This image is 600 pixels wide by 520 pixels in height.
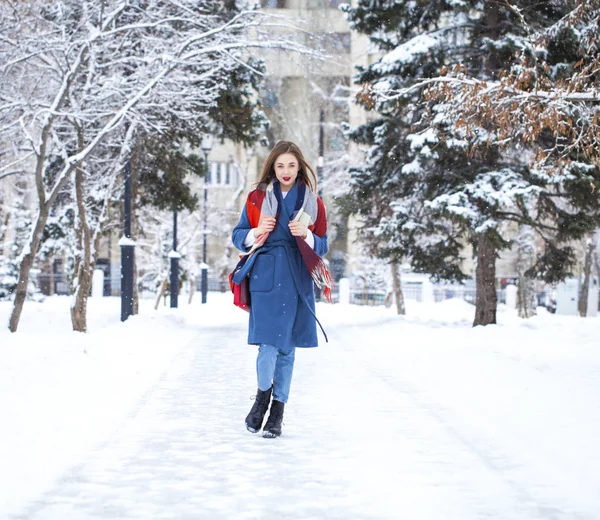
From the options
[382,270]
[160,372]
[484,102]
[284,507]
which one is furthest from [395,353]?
[382,270]

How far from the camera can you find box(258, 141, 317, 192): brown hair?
617 cm

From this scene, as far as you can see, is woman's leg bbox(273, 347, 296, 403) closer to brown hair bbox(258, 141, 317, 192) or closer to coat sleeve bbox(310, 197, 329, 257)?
coat sleeve bbox(310, 197, 329, 257)

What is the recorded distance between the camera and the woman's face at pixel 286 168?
6117 mm

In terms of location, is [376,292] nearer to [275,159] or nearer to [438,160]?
[438,160]

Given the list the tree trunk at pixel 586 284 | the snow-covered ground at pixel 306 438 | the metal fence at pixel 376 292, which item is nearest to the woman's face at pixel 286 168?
the snow-covered ground at pixel 306 438

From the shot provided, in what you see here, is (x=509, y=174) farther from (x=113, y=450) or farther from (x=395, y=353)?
(x=113, y=450)

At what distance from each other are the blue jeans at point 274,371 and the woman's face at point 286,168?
1190 millimetres

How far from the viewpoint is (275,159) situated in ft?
20.4

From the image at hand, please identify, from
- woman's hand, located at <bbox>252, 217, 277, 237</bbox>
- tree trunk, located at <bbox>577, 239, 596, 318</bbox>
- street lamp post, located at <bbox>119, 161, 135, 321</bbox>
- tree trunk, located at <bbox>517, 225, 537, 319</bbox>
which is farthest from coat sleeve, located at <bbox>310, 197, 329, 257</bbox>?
tree trunk, located at <bbox>577, 239, 596, 318</bbox>

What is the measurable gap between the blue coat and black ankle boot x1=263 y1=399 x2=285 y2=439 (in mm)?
430

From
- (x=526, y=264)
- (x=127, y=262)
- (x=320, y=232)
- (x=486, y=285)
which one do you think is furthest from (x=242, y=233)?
(x=526, y=264)

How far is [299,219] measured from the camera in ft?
19.5

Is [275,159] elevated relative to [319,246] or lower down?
elevated

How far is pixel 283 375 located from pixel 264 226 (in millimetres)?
1103
